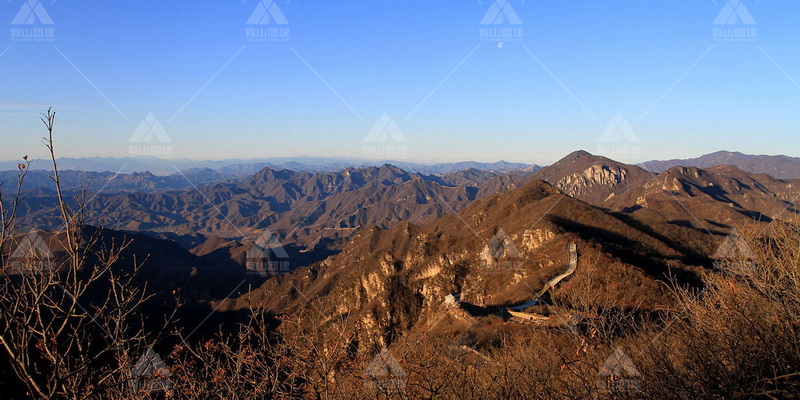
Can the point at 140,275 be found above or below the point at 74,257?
below

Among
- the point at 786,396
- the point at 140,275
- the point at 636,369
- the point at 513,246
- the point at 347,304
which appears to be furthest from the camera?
the point at 140,275

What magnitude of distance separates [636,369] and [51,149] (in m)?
12.6

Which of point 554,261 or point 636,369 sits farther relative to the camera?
point 554,261

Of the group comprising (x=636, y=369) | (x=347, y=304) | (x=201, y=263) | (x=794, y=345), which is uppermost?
(x=794, y=345)

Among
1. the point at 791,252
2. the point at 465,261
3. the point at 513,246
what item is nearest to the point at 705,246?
the point at 513,246

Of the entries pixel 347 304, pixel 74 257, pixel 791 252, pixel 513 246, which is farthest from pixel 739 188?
pixel 74 257

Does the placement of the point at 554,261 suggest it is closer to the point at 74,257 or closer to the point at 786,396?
the point at 786,396

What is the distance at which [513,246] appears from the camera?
60656 millimetres

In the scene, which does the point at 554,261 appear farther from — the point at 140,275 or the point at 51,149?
the point at 140,275

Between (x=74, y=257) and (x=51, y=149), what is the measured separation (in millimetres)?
1636

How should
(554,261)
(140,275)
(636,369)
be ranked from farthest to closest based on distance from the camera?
(140,275), (554,261), (636,369)

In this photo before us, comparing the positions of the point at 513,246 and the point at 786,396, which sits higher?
the point at 786,396

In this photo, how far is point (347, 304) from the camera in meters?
71.0

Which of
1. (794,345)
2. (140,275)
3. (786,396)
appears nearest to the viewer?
(786,396)
